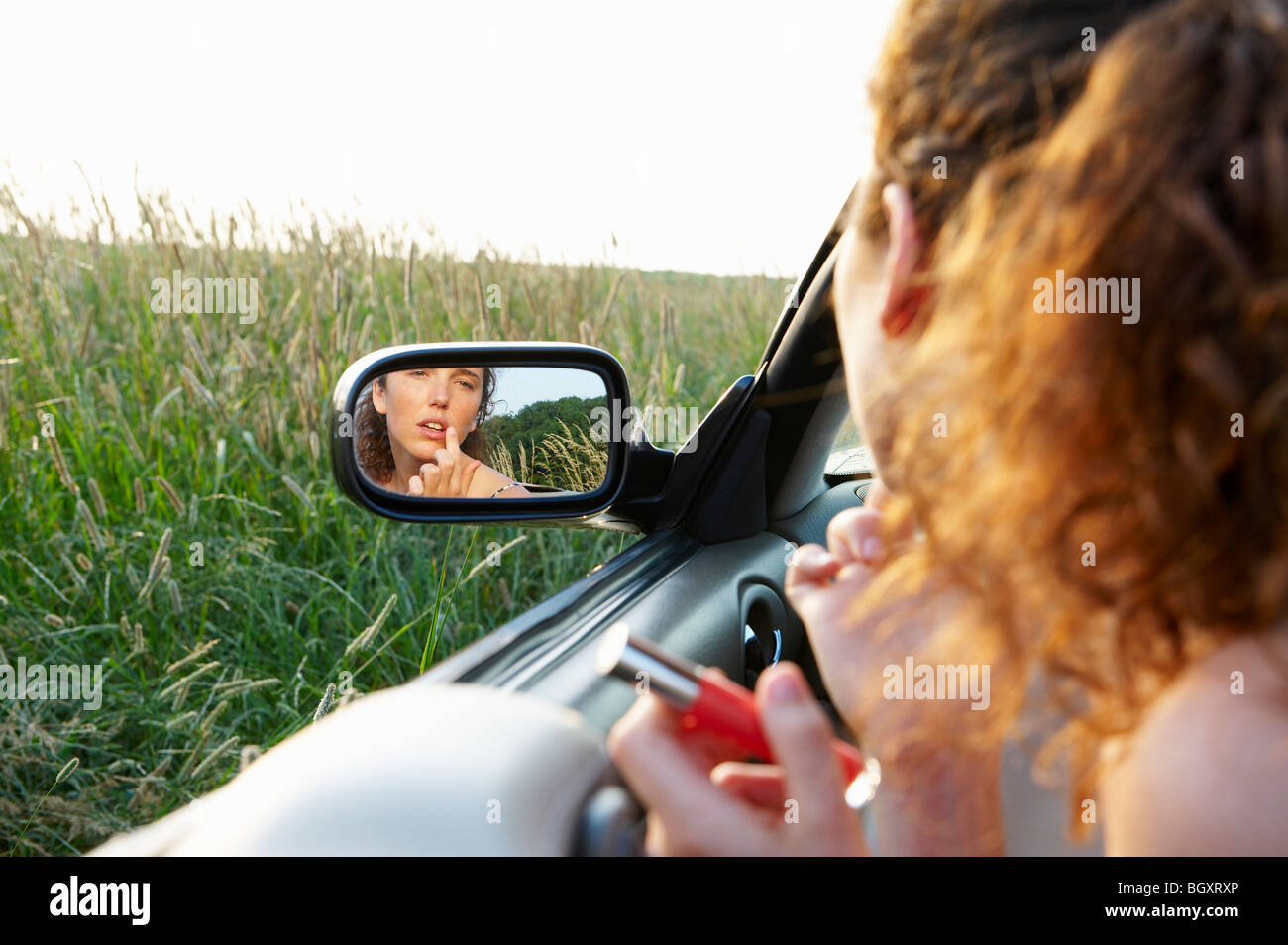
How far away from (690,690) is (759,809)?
5.2 inches

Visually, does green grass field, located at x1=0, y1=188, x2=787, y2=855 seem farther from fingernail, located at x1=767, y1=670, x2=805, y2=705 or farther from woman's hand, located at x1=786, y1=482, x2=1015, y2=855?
fingernail, located at x1=767, y1=670, x2=805, y2=705

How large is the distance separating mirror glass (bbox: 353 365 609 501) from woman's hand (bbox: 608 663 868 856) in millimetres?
1092

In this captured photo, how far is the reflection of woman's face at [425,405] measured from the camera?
1.97 metres

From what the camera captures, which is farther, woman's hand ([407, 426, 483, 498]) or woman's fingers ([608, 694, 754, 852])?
woman's hand ([407, 426, 483, 498])

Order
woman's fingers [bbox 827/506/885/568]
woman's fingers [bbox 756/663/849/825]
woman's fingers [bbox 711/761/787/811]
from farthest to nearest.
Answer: woman's fingers [bbox 827/506/885/568], woman's fingers [bbox 711/761/787/811], woman's fingers [bbox 756/663/849/825]

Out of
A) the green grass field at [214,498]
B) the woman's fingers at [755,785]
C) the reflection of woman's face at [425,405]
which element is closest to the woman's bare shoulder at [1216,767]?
the woman's fingers at [755,785]

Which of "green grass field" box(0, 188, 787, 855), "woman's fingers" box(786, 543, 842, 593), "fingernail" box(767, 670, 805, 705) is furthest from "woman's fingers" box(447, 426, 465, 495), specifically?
"fingernail" box(767, 670, 805, 705)

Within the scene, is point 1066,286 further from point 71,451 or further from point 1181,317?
point 71,451

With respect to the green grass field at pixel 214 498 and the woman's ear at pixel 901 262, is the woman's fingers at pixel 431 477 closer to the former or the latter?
the green grass field at pixel 214 498

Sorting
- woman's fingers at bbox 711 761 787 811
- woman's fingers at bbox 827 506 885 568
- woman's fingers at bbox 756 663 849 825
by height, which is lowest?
woman's fingers at bbox 711 761 787 811

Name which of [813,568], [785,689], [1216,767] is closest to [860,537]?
[813,568]

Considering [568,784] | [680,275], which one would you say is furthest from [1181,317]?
[680,275]

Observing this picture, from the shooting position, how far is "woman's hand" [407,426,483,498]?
2.02m
